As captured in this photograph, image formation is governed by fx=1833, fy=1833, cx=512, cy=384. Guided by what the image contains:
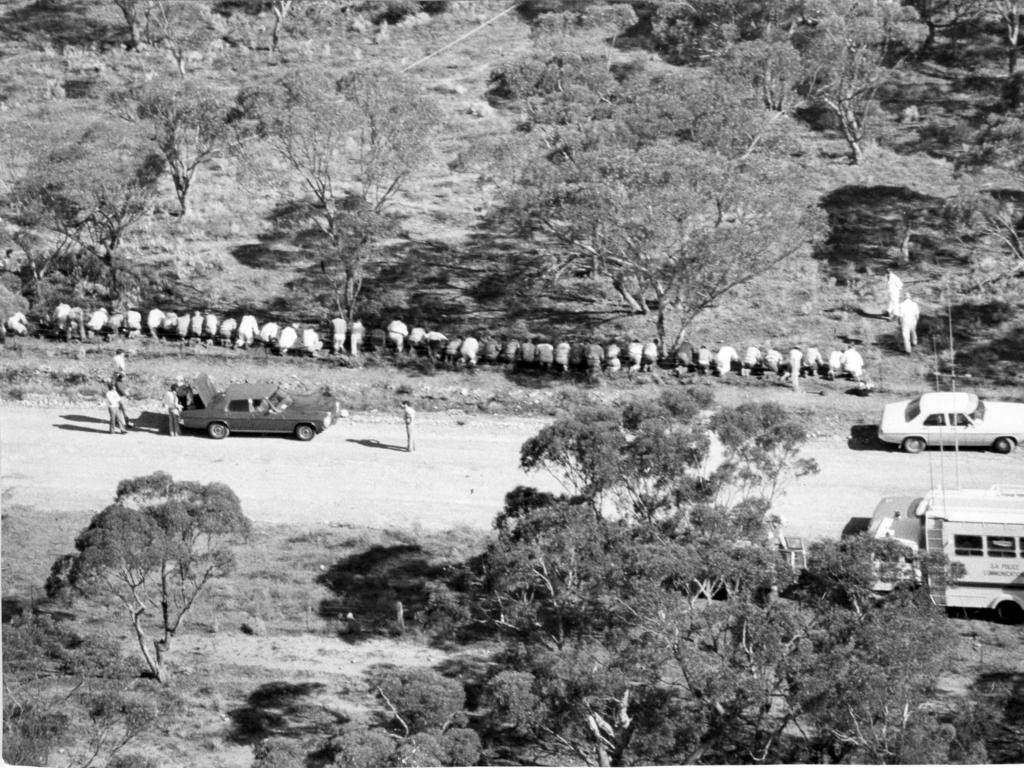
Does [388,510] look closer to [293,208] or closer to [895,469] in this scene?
[895,469]

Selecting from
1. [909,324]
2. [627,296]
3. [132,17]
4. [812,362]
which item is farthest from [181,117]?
[909,324]

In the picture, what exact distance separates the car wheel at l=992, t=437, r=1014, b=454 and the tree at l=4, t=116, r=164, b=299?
23.0 metres

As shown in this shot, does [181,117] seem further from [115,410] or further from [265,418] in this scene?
[265,418]

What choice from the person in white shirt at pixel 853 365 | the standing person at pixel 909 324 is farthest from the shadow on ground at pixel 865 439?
the standing person at pixel 909 324

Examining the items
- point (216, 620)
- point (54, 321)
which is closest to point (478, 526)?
point (216, 620)

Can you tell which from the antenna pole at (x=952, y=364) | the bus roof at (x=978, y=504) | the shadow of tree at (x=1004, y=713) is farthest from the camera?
the antenna pole at (x=952, y=364)

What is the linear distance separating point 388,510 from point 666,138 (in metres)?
15.0

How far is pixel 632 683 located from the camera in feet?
95.2

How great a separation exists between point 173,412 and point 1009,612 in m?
18.9

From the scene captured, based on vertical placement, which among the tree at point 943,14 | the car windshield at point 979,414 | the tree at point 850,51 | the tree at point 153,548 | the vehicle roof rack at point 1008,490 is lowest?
the tree at point 153,548

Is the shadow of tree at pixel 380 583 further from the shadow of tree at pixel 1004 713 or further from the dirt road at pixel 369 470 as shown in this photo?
the shadow of tree at pixel 1004 713

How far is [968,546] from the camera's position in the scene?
114 ft

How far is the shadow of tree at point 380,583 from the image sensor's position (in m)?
36.1

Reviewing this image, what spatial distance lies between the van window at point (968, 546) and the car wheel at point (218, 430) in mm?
16587
